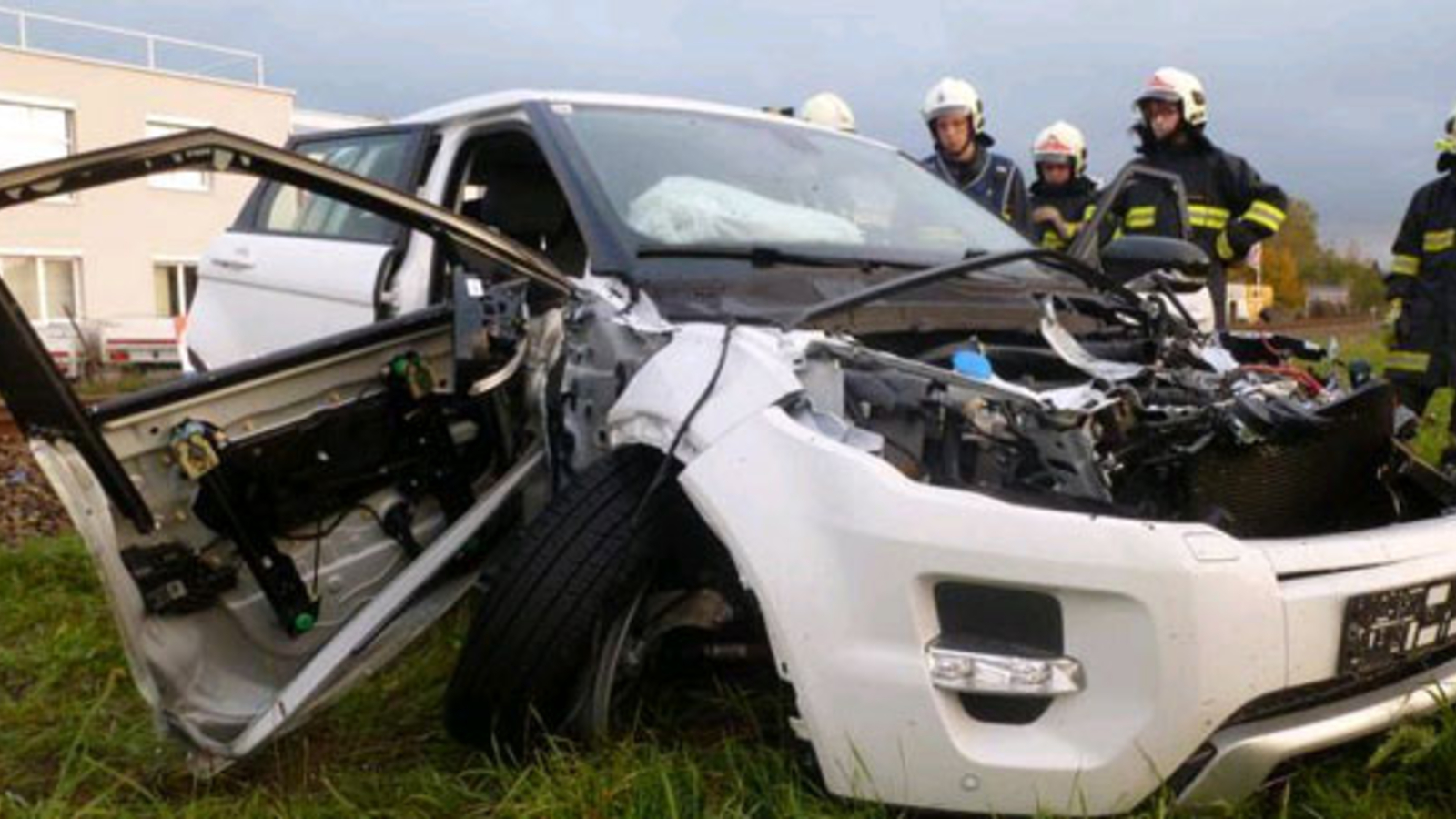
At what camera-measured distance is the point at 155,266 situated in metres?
24.1

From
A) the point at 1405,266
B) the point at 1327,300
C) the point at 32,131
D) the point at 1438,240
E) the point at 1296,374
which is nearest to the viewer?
the point at 1296,374

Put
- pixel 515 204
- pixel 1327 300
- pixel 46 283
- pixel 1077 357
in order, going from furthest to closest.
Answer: pixel 1327 300, pixel 46 283, pixel 515 204, pixel 1077 357

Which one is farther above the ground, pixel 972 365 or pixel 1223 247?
pixel 972 365

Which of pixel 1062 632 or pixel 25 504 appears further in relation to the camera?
pixel 25 504

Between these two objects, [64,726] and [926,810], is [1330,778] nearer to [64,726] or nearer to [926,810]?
[926,810]

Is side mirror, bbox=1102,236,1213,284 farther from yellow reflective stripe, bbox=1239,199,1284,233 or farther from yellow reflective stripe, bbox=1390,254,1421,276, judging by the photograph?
yellow reflective stripe, bbox=1390,254,1421,276

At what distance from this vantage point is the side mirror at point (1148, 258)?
329 cm

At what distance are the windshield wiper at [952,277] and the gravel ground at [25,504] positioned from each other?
4.25m

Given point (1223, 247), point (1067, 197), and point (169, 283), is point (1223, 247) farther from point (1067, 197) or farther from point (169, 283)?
point (169, 283)

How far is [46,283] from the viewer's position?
22828 mm

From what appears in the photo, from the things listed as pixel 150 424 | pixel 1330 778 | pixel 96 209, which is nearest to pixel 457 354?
pixel 150 424

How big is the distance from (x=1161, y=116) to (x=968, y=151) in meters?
1.08

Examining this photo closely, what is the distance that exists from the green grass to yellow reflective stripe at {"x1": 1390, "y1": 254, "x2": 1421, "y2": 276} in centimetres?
408

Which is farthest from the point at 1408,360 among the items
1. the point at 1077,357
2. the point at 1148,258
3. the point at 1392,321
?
the point at 1077,357
